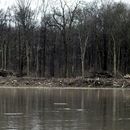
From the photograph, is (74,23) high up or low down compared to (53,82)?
up

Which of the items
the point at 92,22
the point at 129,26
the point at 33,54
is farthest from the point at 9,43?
the point at 129,26

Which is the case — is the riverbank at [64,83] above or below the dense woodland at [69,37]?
below

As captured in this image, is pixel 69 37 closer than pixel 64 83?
No

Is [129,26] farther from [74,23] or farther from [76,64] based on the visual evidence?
[76,64]

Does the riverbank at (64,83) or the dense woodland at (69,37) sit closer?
the riverbank at (64,83)

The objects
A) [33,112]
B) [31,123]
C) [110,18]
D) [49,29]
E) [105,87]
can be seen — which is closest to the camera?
[31,123]

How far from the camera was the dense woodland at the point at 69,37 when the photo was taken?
71625 mm

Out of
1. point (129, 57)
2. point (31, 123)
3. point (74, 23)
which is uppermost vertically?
point (74, 23)

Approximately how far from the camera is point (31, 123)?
16.8 m

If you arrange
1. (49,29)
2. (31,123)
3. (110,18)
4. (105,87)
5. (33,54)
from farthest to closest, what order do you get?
(33,54) < (49,29) < (110,18) < (105,87) < (31,123)

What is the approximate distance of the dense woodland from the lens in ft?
235

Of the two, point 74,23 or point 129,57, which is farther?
point 129,57

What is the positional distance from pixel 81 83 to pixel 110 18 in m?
23.1

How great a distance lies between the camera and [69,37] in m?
74.4
